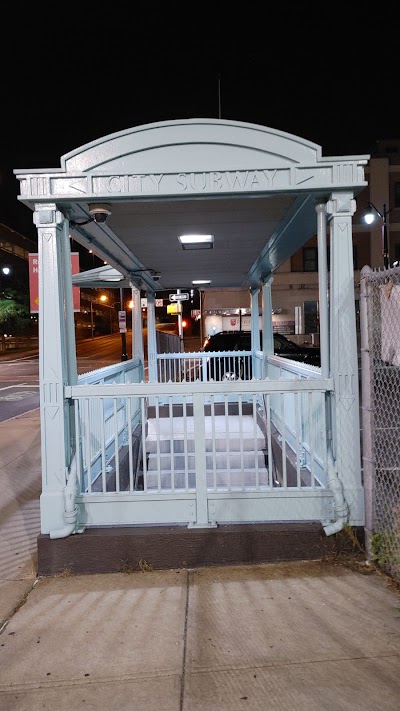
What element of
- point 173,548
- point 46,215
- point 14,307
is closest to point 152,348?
point 46,215

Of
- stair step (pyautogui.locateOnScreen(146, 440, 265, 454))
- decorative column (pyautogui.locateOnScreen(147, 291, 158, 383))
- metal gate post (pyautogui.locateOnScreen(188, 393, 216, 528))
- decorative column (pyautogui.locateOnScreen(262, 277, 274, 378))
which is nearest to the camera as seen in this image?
metal gate post (pyautogui.locateOnScreen(188, 393, 216, 528))

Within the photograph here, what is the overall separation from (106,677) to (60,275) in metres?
2.86

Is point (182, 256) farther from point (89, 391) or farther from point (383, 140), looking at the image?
point (383, 140)

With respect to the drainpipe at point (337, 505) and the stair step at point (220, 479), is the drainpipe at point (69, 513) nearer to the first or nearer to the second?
the drainpipe at point (337, 505)

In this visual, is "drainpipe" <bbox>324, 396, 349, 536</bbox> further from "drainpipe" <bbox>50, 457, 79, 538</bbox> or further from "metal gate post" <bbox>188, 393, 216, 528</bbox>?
"drainpipe" <bbox>50, 457, 79, 538</bbox>

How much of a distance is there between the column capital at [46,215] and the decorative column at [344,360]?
2169 mm

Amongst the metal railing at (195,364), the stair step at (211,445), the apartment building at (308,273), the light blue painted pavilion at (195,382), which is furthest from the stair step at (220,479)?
the apartment building at (308,273)

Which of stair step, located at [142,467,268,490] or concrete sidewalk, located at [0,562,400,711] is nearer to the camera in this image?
concrete sidewalk, located at [0,562,400,711]

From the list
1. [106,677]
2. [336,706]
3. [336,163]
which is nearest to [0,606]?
[106,677]

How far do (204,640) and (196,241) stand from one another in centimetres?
447

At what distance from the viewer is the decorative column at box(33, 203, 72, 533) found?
414 cm

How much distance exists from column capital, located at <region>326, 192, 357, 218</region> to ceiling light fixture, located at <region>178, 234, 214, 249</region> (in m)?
2.13

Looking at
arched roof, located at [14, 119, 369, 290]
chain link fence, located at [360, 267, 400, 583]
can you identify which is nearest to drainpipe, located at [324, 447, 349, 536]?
chain link fence, located at [360, 267, 400, 583]

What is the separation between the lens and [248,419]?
27.9ft
